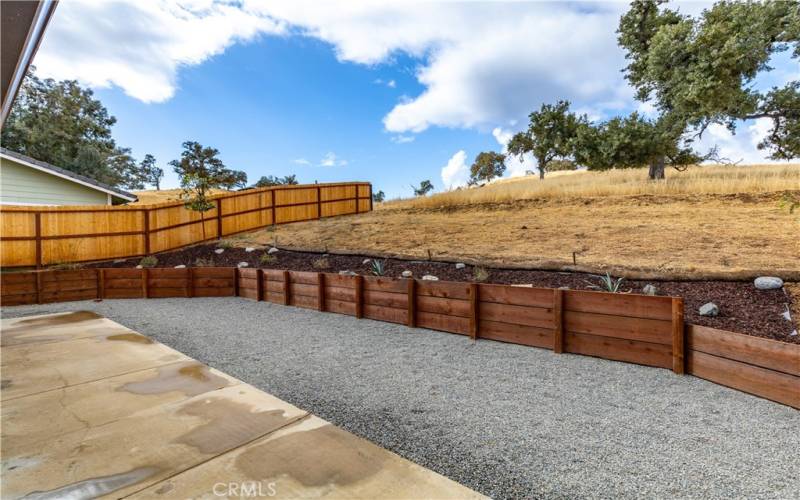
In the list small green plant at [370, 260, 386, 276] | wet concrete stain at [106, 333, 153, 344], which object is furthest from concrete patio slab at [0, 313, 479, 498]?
small green plant at [370, 260, 386, 276]

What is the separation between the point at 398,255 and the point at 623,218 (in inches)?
224

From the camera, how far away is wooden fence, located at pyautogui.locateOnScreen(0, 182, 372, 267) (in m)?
10.0

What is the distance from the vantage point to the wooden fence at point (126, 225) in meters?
10.0

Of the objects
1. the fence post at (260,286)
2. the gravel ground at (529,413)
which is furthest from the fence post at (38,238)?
the gravel ground at (529,413)

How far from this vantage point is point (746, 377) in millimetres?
3439

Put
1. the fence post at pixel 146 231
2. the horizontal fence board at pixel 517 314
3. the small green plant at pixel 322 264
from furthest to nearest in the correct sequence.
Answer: the fence post at pixel 146 231, the small green plant at pixel 322 264, the horizontal fence board at pixel 517 314

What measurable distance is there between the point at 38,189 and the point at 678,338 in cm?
1749

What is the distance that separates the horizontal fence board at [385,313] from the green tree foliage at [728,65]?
13.7 metres

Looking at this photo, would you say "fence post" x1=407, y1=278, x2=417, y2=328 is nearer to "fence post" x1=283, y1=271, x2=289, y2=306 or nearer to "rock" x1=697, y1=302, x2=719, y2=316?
"fence post" x1=283, y1=271, x2=289, y2=306

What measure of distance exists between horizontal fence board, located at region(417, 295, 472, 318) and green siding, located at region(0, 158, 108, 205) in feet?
45.8

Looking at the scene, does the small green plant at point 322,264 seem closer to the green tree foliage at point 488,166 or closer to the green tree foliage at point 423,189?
the green tree foliage at point 423,189

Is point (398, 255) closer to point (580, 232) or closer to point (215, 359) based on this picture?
point (580, 232)

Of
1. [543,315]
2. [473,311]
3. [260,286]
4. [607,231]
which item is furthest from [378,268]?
[607,231]

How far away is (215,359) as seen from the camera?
179 inches
